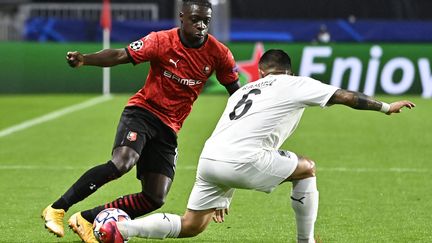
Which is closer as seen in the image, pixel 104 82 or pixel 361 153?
pixel 361 153

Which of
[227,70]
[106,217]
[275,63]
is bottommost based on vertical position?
[106,217]

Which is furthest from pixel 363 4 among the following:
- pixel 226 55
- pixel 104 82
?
pixel 226 55

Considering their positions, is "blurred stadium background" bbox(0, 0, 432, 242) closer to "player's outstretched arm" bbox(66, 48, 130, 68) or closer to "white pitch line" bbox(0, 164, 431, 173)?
"white pitch line" bbox(0, 164, 431, 173)

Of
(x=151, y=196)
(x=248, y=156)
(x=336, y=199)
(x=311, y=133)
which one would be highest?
(x=248, y=156)

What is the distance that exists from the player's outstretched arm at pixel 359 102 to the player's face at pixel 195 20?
150cm

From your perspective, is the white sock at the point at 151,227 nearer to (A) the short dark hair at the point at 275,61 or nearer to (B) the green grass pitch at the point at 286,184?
(B) the green grass pitch at the point at 286,184

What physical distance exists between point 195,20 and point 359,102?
166 centimetres

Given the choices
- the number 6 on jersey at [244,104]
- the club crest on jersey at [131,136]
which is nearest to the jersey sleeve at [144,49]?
the club crest on jersey at [131,136]

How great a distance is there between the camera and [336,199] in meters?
10.9

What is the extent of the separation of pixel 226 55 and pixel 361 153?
7400 mm

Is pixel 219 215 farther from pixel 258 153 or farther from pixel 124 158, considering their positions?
pixel 124 158

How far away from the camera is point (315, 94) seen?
23.5ft

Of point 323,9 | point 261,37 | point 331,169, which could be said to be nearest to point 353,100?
point 331,169

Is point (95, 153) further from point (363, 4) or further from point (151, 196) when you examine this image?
point (363, 4)
